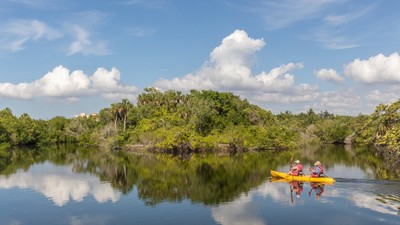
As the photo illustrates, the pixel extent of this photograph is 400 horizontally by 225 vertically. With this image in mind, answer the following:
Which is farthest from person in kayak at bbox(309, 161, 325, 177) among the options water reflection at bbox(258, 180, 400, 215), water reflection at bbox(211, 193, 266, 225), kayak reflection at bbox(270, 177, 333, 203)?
water reflection at bbox(211, 193, 266, 225)

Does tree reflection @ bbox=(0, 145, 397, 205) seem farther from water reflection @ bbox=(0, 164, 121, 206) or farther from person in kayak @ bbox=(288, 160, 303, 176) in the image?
person in kayak @ bbox=(288, 160, 303, 176)

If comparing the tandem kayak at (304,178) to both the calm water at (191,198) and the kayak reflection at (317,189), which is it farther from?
the calm water at (191,198)

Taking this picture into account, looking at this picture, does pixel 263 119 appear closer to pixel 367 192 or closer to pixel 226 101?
pixel 226 101

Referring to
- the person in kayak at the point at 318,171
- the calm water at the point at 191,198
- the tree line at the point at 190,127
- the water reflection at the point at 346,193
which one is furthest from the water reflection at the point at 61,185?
the tree line at the point at 190,127

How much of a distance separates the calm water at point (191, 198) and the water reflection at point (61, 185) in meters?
0.07

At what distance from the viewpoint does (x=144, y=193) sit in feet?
98.7

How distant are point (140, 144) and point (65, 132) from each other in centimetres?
4270

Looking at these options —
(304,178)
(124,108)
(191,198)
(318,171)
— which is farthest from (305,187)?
(124,108)

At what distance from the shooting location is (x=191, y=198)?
91.4 ft

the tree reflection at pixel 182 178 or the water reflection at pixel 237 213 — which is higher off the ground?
the tree reflection at pixel 182 178

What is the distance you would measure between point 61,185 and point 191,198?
13.0m

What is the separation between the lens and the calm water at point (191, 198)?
878 inches

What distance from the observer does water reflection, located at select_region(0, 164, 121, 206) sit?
28875 mm

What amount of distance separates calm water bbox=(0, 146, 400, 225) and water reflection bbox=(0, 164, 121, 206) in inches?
2.7
